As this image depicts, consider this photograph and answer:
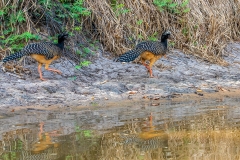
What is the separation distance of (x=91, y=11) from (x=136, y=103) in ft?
10.2

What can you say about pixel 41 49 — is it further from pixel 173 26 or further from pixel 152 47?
pixel 173 26

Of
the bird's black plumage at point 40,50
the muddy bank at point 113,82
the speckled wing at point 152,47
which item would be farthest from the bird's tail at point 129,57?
the bird's black plumage at point 40,50

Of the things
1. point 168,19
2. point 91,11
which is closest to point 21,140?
point 91,11

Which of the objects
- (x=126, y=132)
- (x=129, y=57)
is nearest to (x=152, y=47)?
(x=129, y=57)

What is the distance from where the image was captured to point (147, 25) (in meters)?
10.4

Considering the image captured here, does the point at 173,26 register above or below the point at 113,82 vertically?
A: above

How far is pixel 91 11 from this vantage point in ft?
31.9

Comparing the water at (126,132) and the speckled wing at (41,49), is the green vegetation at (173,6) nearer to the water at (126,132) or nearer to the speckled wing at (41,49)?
the speckled wing at (41,49)

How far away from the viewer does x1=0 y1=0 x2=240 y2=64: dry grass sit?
9.39 metres

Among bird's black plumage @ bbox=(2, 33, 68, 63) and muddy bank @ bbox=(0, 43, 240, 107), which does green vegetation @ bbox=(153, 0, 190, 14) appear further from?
bird's black plumage @ bbox=(2, 33, 68, 63)

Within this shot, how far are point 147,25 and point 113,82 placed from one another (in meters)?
2.74

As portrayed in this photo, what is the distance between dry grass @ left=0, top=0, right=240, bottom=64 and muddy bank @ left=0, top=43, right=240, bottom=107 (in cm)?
51

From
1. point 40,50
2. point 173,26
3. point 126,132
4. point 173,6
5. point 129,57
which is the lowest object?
point 126,132

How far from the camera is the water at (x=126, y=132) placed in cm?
441
